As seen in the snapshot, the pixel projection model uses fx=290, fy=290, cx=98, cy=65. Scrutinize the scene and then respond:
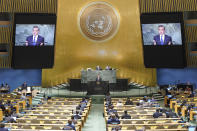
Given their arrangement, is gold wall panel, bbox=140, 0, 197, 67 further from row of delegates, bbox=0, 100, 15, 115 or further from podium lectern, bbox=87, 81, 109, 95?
row of delegates, bbox=0, 100, 15, 115

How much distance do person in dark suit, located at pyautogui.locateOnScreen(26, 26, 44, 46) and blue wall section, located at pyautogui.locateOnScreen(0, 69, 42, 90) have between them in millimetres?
6570

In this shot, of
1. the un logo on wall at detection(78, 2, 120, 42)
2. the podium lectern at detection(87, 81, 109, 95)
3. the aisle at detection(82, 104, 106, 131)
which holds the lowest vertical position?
the aisle at detection(82, 104, 106, 131)

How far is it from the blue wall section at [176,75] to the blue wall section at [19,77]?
10.7 m

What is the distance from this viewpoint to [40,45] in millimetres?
19422

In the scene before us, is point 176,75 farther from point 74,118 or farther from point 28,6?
point 74,118

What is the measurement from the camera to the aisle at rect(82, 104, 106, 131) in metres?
13.2

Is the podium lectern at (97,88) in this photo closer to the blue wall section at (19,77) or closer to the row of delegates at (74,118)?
the row of delegates at (74,118)

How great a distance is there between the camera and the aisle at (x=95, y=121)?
43.2ft

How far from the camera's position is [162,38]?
64.1 feet

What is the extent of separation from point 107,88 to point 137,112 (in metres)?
7.94

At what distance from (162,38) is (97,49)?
7327 millimetres

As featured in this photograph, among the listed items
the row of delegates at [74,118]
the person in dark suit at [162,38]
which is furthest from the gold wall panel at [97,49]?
the row of delegates at [74,118]

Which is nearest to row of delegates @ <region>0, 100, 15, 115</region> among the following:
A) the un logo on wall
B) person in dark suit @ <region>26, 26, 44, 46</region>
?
person in dark suit @ <region>26, 26, 44, 46</region>

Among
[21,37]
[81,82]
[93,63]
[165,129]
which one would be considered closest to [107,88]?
[81,82]
